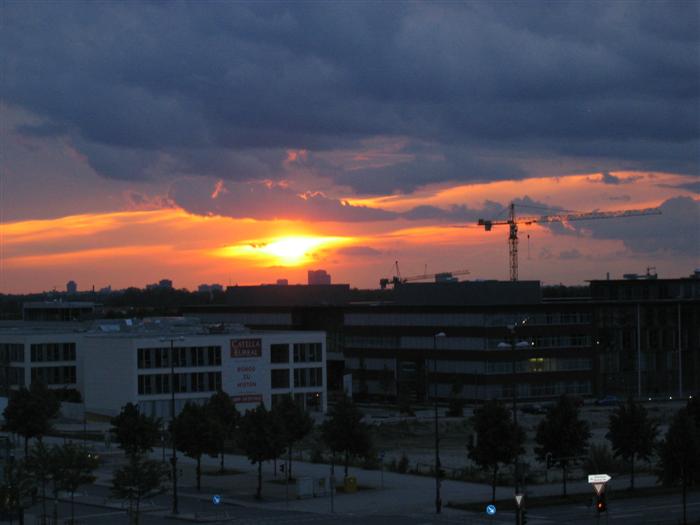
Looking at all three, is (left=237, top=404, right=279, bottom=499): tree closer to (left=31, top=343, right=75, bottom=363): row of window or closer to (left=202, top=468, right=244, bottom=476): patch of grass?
(left=202, top=468, right=244, bottom=476): patch of grass

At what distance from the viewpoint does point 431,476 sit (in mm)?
74125

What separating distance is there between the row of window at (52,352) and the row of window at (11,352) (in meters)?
1.48

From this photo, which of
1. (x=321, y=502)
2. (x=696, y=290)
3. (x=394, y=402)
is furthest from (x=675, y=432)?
(x=696, y=290)

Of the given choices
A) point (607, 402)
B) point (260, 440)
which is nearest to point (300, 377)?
point (607, 402)

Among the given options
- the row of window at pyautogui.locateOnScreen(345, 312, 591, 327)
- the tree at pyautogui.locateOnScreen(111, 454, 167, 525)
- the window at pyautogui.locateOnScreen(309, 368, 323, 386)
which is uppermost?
the row of window at pyautogui.locateOnScreen(345, 312, 591, 327)

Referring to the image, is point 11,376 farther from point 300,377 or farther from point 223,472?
point 223,472

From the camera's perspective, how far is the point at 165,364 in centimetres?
11169

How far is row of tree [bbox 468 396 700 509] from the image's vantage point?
59.5 meters

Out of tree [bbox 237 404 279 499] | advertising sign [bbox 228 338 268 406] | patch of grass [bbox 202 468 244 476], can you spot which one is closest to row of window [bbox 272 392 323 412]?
advertising sign [bbox 228 338 268 406]

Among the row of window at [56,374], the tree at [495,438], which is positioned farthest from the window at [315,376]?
the tree at [495,438]

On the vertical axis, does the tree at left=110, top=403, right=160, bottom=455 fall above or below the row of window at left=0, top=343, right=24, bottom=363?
below

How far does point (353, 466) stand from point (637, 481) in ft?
62.6

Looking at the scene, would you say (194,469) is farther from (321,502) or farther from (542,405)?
(542,405)

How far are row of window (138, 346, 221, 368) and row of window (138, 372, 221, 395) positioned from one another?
3.25ft
